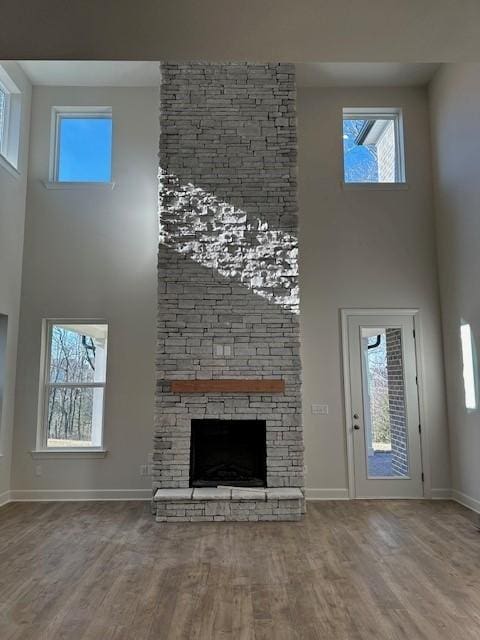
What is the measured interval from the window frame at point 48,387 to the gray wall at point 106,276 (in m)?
0.07

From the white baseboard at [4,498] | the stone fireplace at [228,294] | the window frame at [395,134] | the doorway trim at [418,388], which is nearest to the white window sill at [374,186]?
the window frame at [395,134]

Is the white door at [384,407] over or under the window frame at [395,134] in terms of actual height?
under

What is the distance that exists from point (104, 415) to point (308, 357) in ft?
8.58

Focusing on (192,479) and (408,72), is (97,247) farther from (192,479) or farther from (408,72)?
(408,72)

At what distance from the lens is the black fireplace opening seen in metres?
5.34

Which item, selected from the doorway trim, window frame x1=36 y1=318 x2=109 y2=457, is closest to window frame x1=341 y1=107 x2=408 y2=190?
the doorway trim

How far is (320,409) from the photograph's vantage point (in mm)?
5883

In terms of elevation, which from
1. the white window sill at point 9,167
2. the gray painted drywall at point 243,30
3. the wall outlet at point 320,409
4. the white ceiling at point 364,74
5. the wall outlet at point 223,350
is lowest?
the wall outlet at point 320,409

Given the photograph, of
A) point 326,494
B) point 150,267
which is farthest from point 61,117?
point 326,494

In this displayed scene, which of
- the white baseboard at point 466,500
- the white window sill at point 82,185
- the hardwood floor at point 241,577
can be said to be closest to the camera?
the hardwood floor at point 241,577

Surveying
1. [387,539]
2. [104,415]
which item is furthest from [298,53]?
[104,415]

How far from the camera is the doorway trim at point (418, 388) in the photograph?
5766mm

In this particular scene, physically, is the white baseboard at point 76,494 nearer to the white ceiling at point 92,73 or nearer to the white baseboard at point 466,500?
the white baseboard at point 466,500

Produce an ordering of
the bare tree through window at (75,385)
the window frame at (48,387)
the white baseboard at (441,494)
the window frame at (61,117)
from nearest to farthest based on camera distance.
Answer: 1. the white baseboard at (441,494)
2. the window frame at (48,387)
3. the bare tree through window at (75,385)
4. the window frame at (61,117)
